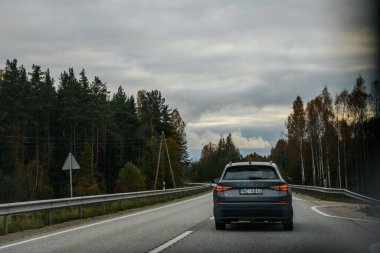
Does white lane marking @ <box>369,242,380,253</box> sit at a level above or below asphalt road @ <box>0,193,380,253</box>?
below

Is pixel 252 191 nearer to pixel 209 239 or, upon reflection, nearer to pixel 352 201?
pixel 209 239

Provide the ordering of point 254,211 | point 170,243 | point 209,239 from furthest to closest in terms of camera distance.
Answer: point 254,211, point 209,239, point 170,243

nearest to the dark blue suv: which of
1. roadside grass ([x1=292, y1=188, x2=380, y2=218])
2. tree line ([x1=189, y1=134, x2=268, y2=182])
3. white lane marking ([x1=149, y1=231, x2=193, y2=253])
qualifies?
white lane marking ([x1=149, y1=231, x2=193, y2=253])

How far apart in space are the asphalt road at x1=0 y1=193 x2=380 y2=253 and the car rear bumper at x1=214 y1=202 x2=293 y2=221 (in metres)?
0.31

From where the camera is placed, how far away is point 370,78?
531cm

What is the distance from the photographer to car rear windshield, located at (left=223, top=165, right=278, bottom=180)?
12.0 meters

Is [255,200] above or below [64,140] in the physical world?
below

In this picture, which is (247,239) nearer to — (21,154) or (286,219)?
(286,219)

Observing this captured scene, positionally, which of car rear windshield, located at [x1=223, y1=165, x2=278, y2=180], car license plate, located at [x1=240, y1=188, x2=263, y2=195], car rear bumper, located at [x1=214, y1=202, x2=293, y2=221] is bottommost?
car rear bumper, located at [x1=214, y1=202, x2=293, y2=221]

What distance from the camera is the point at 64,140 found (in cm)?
7775

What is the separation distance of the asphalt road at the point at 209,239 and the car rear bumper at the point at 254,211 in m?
0.31

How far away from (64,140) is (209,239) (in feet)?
230

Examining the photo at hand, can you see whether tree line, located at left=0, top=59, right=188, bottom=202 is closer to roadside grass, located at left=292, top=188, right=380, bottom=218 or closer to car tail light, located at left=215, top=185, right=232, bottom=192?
roadside grass, located at left=292, top=188, right=380, bottom=218

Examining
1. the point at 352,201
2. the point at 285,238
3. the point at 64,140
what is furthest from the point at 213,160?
the point at 285,238
